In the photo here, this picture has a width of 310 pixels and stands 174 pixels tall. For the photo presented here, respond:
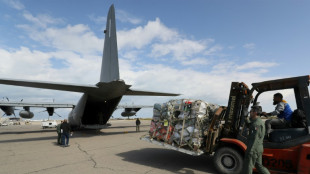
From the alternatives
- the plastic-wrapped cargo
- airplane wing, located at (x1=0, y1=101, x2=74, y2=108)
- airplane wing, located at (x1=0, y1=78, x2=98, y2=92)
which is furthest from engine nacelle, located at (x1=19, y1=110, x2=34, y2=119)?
the plastic-wrapped cargo

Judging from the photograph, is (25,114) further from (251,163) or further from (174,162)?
(251,163)

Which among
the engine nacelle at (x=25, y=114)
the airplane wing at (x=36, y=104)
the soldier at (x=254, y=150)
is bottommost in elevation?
the soldier at (x=254, y=150)

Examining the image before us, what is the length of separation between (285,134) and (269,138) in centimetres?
40

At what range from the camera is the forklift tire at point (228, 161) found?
199 inches

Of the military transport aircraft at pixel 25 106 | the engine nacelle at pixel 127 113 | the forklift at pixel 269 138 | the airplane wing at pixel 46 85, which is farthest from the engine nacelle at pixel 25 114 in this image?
the forklift at pixel 269 138

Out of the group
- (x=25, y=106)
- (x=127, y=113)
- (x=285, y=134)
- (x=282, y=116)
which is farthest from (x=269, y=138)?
(x=25, y=106)

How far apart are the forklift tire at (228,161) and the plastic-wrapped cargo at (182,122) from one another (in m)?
Answer: 0.63

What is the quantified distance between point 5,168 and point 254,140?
736cm

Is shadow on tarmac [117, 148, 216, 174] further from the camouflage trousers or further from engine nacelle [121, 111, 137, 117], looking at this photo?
engine nacelle [121, 111, 137, 117]

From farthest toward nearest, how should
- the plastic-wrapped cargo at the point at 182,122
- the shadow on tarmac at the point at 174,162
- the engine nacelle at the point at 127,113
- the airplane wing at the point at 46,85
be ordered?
the engine nacelle at the point at 127,113
the airplane wing at the point at 46,85
the shadow on tarmac at the point at 174,162
the plastic-wrapped cargo at the point at 182,122

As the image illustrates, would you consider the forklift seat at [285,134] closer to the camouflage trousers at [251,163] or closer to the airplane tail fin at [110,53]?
the camouflage trousers at [251,163]

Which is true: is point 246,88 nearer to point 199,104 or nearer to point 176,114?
point 199,104

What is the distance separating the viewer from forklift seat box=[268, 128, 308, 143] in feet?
14.9

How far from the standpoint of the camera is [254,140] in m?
4.04
